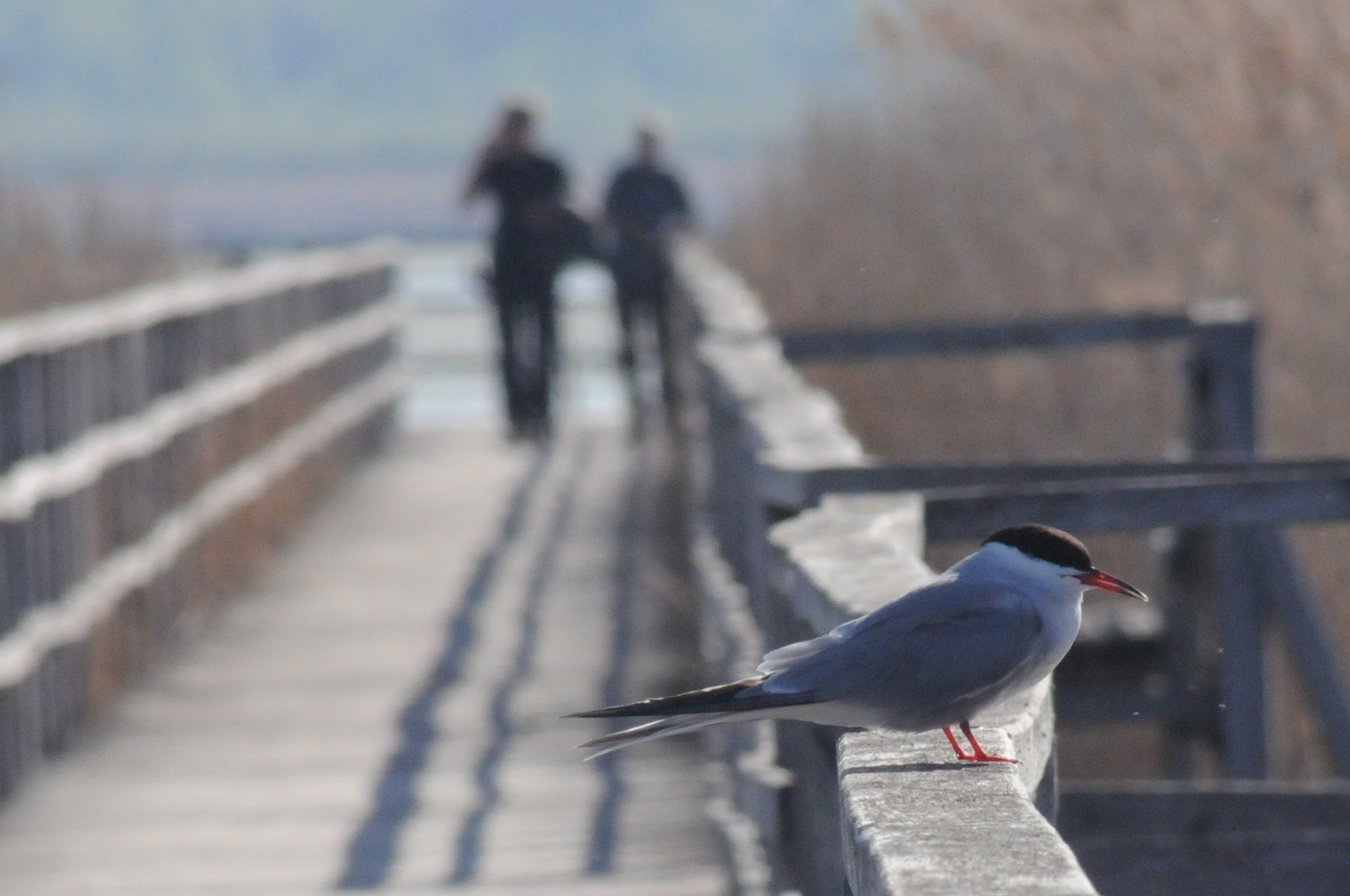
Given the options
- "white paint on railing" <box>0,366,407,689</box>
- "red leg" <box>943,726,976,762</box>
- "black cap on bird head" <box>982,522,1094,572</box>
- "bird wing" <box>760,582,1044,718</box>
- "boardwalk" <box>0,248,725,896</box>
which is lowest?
"boardwalk" <box>0,248,725,896</box>

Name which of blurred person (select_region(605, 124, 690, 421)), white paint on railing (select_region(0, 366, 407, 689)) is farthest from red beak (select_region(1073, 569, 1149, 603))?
blurred person (select_region(605, 124, 690, 421))

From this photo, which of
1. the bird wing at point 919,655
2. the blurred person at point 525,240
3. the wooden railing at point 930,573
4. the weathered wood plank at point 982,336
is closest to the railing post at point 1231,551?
the wooden railing at point 930,573

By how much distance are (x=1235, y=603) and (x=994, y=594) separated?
396cm

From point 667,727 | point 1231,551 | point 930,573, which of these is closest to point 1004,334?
point 1231,551

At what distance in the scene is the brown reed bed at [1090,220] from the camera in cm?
679

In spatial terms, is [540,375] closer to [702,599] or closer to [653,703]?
[702,599]

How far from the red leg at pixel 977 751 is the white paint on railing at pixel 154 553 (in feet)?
12.3

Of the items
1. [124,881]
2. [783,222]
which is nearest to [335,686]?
[124,881]

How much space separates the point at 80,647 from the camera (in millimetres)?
6660

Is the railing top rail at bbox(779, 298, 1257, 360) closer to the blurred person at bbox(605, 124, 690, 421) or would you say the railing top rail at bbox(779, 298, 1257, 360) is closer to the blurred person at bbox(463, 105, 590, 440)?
the blurred person at bbox(463, 105, 590, 440)

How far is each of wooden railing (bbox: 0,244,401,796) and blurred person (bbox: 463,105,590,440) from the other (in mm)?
1027

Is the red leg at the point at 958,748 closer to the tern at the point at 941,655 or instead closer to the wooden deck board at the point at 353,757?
the tern at the point at 941,655

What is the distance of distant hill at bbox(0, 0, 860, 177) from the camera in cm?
→ 11988

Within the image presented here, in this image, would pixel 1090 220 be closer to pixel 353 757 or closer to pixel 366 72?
pixel 353 757
